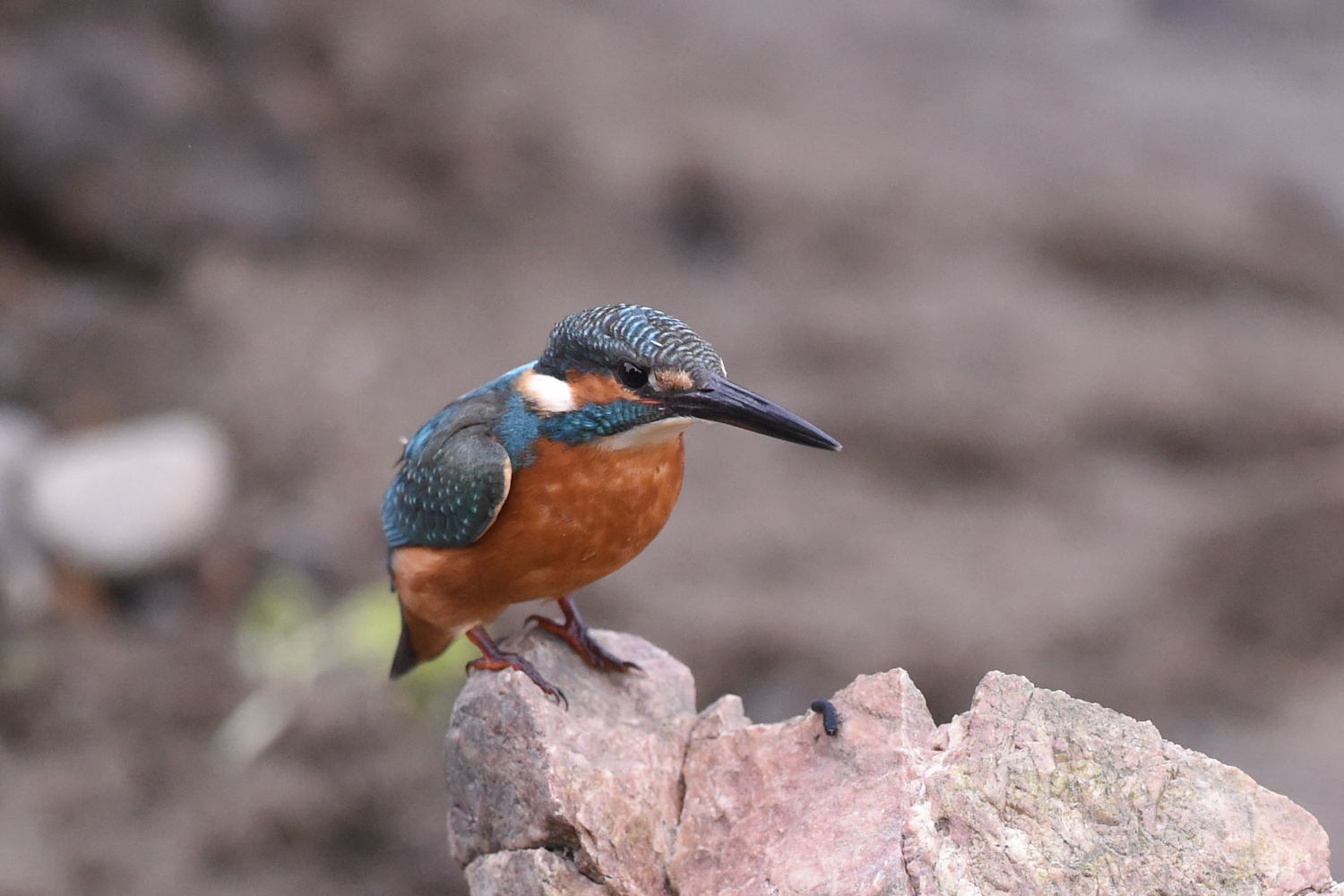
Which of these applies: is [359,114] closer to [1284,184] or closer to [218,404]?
[218,404]

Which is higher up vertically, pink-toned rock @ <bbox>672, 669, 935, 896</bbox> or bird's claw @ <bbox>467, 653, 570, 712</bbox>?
bird's claw @ <bbox>467, 653, 570, 712</bbox>

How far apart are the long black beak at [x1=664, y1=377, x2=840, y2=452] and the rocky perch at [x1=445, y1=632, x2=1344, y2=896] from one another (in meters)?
0.52

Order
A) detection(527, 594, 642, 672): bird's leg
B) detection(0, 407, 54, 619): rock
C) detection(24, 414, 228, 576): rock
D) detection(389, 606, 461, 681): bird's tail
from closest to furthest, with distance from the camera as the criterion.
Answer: detection(527, 594, 642, 672): bird's leg
detection(389, 606, 461, 681): bird's tail
detection(0, 407, 54, 619): rock
detection(24, 414, 228, 576): rock

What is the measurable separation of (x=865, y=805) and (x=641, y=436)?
0.87m

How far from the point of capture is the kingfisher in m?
2.70

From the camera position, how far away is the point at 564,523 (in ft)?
9.72

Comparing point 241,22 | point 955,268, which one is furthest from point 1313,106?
point 241,22

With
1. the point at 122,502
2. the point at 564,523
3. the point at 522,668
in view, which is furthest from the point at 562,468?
the point at 122,502

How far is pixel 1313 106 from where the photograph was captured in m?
9.80

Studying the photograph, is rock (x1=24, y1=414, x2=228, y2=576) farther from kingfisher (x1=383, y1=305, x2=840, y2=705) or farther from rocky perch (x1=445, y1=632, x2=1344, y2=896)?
rocky perch (x1=445, y1=632, x2=1344, y2=896)

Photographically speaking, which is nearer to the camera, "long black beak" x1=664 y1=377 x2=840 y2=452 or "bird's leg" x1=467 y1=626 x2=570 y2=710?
"long black beak" x1=664 y1=377 x2=840 y2=452

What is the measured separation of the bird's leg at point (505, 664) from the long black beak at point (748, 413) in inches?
31.2

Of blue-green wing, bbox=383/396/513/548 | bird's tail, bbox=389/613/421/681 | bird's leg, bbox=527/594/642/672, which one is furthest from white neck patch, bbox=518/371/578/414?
bird's tail, bbox=389/613/421/681

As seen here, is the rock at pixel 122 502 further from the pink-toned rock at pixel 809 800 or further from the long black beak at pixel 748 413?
the long black beak at pixel 748 413
